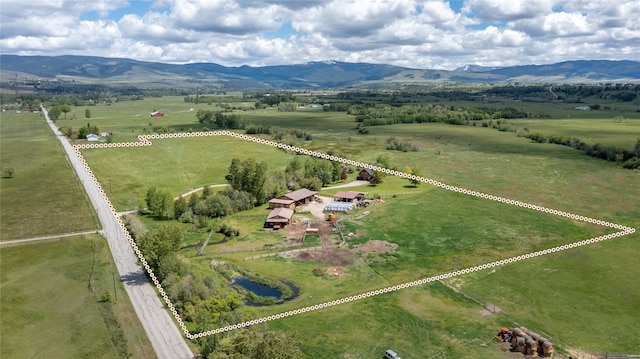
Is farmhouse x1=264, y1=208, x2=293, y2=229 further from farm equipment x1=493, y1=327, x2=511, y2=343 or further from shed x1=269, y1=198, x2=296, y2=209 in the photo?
farm equipment x1=493, y1=327, x2=511, y2=343

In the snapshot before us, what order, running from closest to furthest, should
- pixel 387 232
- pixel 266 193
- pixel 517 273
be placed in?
pixel 517 273, pixel 387 232, pixel 266 193

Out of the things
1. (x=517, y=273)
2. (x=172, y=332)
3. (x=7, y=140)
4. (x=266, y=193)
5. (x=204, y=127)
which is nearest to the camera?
(x=172, y=332)

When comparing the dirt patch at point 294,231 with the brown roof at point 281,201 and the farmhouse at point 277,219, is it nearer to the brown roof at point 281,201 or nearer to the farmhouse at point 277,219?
the farmhouse at point 277,219

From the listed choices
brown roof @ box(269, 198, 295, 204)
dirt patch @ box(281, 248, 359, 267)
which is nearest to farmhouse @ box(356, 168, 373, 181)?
brown roof @ box(269, 198, 295, 204)

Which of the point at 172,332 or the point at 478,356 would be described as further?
the point at 172,332

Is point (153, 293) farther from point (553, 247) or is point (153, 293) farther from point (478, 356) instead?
point (553, 247)

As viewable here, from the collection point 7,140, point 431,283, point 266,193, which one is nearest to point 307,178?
point 266,193

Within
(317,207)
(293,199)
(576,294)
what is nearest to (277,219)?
(293,199)
